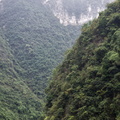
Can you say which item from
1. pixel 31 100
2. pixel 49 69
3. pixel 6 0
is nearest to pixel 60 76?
pixel 31 100

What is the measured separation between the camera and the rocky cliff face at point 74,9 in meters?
78.2

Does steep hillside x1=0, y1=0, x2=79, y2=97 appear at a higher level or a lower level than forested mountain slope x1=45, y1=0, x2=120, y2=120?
higher

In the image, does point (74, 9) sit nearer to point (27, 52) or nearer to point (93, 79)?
point (27, 52)

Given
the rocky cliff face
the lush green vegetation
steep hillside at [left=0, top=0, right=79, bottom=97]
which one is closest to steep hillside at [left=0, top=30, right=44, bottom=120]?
the lush green vegetation

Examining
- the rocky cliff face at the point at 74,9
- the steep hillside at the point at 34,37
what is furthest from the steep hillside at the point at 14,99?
the rocky cliff face at the point at 74,9

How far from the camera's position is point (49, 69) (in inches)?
1713

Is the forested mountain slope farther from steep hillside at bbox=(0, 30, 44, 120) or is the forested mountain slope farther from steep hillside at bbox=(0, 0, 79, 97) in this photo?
steep hillside at bbox=(0, 0, 79, 97)

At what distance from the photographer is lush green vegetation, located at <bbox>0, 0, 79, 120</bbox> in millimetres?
29473

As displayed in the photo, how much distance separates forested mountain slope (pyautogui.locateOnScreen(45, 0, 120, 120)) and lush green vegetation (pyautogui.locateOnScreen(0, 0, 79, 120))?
4.91 metres

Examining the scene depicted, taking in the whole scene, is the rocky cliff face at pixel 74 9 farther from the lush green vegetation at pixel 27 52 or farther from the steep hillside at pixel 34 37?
the steep hillside at pixel 34 37

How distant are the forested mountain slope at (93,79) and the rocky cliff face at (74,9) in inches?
2279

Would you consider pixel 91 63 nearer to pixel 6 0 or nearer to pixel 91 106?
pixel 91 106

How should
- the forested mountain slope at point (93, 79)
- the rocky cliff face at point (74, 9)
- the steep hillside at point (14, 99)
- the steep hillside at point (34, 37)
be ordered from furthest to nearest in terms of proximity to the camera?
the rocky cliff face at point (74, 9), the steep hillside at point (34, 37), the steep hillside at point (14, 99), the forested mountain slope at point (93, 79)

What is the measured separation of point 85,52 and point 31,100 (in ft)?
56.2
